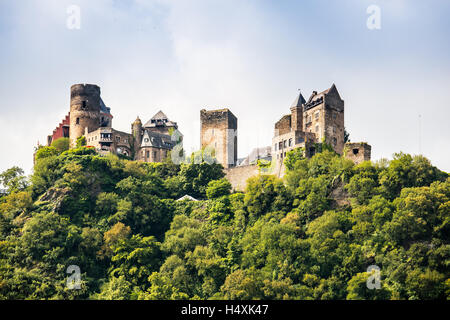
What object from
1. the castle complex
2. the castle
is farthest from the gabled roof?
the castle

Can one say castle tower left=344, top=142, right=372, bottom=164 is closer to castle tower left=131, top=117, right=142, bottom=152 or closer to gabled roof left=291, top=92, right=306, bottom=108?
gabled roof left=291, top=92, right=306, bottom=108

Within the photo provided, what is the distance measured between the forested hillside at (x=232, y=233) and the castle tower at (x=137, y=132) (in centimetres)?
1072

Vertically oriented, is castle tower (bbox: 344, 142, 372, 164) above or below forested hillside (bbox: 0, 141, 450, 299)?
above

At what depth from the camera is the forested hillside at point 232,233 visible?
6247 centimetres

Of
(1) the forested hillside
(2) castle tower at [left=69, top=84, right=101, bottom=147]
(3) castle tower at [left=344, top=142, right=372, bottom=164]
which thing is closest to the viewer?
(1) the forested hillside

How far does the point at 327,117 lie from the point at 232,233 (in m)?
17.5

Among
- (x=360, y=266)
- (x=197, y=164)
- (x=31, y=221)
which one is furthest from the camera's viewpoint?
(x=197, y=164)

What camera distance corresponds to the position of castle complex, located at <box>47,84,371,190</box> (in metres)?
79.1

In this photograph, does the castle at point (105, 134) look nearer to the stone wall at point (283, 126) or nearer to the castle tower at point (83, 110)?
the castle tower at point (83, 110)

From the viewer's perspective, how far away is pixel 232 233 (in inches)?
2832
